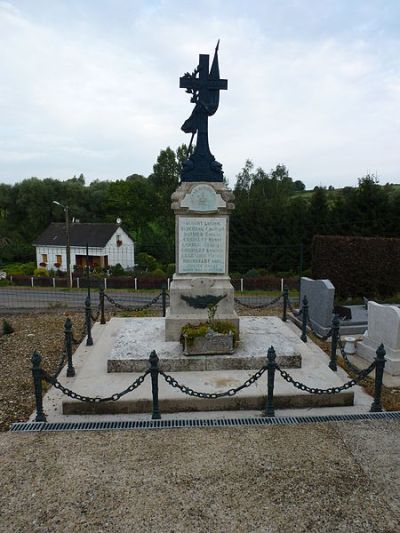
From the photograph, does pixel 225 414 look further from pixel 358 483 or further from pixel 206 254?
pixel 206 254

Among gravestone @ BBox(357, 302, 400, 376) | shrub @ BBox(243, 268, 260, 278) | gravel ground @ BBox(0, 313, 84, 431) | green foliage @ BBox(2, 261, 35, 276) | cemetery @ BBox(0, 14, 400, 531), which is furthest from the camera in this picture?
green foliage @ BBox(2, 261, 35, 276)

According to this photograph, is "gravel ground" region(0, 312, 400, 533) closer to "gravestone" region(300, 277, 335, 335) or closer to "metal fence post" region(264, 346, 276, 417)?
"metal fence post" region(264, 346, 276, 417)

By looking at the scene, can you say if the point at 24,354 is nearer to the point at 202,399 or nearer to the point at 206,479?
the point at 202,399

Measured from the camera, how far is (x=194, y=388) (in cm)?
629

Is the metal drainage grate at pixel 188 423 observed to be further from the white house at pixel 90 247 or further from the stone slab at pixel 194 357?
the white house at pixel 90 247

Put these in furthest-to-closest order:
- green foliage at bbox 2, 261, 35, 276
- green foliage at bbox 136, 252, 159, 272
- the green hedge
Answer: green foliage at bbox 2, 261, 35, 276 → green foliage at bbox 136, 252, 159, 272 → the green hedge

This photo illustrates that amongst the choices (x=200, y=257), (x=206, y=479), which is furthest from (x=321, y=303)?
(x=206, y=479)

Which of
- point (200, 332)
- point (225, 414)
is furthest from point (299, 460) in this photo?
point (200, 332)

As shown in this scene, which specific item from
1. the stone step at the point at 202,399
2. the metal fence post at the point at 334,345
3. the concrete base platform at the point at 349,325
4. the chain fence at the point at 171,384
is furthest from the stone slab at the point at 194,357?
the concrete base platform at the point at 349,325

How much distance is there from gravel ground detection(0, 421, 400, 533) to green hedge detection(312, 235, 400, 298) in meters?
10.8

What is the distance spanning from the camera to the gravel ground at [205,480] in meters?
3.72

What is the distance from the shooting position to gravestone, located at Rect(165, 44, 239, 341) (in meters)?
7.94

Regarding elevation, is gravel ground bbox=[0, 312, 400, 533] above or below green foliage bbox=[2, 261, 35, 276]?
below

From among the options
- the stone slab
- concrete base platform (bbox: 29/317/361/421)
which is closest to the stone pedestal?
the stone slab
